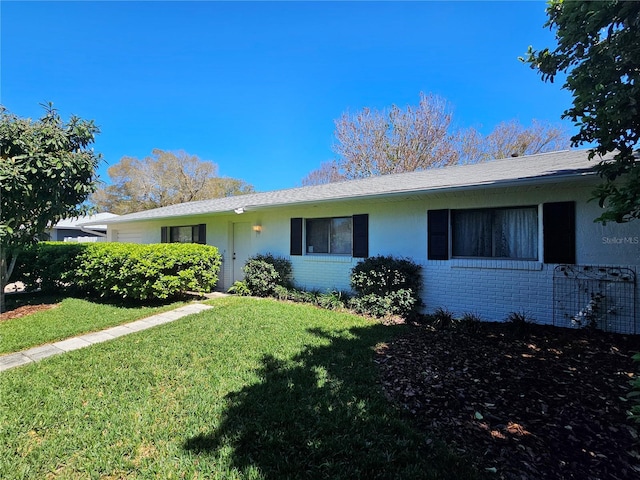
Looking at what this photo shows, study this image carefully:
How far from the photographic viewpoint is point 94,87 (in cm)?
951

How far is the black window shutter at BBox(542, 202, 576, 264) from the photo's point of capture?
5.48 metres

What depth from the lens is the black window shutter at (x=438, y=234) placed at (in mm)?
6730

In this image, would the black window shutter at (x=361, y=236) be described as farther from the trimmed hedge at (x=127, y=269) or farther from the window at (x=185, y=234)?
the window at (x=185, y=234)

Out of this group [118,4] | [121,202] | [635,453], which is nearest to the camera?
[635,453]

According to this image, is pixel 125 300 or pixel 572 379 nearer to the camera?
pixel 572 379

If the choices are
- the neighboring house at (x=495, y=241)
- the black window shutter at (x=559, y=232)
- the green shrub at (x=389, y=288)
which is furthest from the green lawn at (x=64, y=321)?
the black window shutter at (x=559, y=232)

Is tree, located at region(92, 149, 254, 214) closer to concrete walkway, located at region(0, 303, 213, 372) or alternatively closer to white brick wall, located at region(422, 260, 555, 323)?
concrete walkway, located at region(0, 303, 213, 372)

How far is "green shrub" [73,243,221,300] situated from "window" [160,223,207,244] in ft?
9.83

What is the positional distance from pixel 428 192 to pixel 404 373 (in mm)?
3931

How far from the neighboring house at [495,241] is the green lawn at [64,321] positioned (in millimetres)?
3907

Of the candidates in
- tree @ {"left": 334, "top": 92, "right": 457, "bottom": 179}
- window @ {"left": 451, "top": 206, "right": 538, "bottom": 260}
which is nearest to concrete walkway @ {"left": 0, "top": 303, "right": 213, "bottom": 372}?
window @ {"left": 451, "top": 206, "right": 538, "bottom": 260}

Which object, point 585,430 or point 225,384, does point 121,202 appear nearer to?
point 225,384

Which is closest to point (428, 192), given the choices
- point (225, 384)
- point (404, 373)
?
point (404, 373)

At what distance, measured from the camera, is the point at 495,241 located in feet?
20.9
